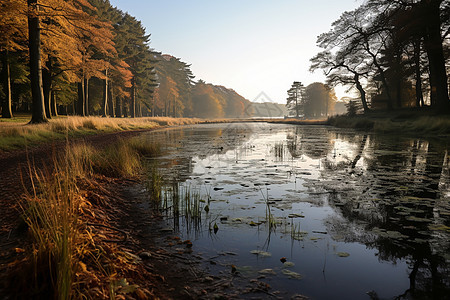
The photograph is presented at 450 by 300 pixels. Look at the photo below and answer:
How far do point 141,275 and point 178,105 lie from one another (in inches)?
2982

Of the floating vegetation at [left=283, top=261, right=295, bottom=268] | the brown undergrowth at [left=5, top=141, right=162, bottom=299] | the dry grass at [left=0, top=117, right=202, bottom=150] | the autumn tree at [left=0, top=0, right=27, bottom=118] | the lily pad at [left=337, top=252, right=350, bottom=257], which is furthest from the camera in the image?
the autumn tree at [left=0, top=0, right=27, bottom=118]

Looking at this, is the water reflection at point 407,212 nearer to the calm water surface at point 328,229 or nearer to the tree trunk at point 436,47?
the calm water surface at point 328,229

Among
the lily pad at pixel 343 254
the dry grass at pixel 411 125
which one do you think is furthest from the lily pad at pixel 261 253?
the dry grass at pixel 411 125

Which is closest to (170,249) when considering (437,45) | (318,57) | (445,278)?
(445,278)

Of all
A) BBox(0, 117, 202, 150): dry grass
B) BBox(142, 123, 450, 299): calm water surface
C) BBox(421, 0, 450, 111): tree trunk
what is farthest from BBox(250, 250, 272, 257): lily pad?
BBox(421, 0, 450, 111): tree trunk

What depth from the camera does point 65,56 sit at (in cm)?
1967

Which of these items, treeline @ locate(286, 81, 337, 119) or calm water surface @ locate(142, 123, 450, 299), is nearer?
calm water surface @ locate(142, 123, 450, 299)

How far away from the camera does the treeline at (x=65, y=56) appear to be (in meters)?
15.2

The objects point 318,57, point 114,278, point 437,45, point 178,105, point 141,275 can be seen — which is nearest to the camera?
point 114,278

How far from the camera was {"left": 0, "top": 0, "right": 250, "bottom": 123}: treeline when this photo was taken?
49.8ft

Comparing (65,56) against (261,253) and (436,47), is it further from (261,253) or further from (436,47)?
(436,47)

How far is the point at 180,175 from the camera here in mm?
6801

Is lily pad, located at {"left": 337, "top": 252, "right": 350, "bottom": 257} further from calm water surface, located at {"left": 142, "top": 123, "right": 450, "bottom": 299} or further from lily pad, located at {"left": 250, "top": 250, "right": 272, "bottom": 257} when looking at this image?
lily pad, located at {"left": 250, "top": 250, "right": 272, "bottom": 257}

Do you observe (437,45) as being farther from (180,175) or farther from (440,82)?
(180,175)
